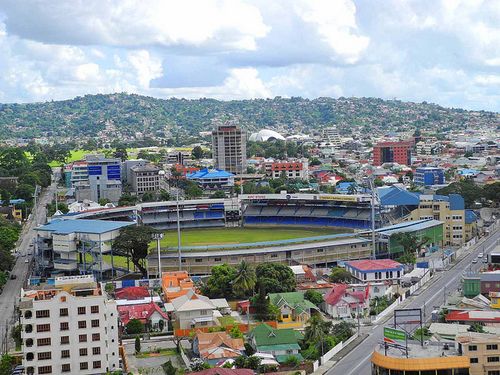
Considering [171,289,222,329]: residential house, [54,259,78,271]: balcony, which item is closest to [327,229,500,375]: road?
[171,289,222,329]: residential house

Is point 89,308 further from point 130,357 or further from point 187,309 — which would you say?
point 187,309

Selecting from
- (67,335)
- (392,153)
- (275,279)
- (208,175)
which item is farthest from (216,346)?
(392,153)

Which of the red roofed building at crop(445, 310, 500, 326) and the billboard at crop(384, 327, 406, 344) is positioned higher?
the billboard at crop(384, 327, 406, 344)

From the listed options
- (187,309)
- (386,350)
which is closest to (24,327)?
(187,309)

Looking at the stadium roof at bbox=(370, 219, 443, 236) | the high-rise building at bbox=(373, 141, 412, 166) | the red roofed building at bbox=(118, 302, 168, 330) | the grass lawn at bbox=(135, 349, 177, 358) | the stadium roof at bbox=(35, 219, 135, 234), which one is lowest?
the grass lawn at bbox=(135, 349, 177, 358)

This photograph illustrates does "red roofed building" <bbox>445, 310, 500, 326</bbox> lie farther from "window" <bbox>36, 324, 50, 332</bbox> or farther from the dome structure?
the dome structure

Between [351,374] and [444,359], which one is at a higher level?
[444,359]
